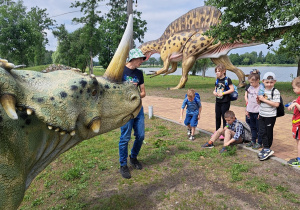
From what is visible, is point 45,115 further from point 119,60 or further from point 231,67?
point 231,67

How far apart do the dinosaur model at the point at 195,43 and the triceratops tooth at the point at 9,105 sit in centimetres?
1232

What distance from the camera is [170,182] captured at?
3322 millimetres

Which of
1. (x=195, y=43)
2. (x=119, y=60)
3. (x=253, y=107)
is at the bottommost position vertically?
(x=253, y=107)

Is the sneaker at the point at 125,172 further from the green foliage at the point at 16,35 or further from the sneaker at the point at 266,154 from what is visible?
the green foliage at the point at 16,35

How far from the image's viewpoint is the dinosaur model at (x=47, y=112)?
121 centimetres

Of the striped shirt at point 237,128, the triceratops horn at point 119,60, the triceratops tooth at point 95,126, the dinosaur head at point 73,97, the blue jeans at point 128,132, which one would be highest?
the triceratops horn at point 119,60

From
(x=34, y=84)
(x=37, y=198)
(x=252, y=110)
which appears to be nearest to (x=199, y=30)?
(x=252, y=110)

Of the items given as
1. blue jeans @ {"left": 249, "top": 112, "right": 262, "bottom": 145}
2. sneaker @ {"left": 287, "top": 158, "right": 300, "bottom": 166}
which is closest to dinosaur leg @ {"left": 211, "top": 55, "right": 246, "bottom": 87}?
blue jeans @ {"left": 249, "top": 112, "right": 262, "bottom": 145}

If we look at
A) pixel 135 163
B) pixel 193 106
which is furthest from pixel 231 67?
pixel 135 163

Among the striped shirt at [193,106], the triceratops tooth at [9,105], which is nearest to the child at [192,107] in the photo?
the striped shirt at [193,106]

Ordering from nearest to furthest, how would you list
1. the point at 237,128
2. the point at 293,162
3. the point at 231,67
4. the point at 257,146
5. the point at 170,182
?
the point at 170,182
the point at 293,162
the point at 257,146
the point at 237,128
the point at 231,67

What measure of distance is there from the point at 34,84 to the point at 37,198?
245 cm

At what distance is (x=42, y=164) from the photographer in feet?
5.65

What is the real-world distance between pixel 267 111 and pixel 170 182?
78.0 inches
